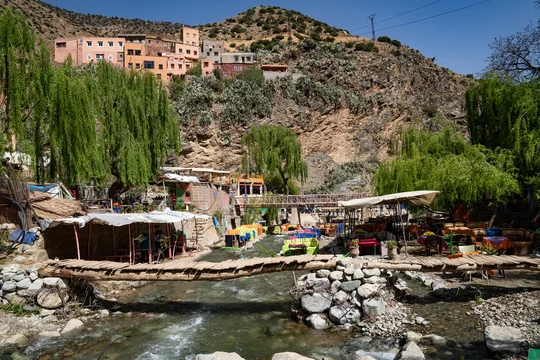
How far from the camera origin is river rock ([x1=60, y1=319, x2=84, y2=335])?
9.28 metres

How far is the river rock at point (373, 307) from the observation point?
9016 mm

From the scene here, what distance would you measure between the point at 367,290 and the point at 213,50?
218 feet

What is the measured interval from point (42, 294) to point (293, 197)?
82.7 feet

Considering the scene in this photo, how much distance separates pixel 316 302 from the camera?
9578 mm

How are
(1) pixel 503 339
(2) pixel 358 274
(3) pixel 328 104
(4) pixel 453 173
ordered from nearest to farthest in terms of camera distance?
(1) pixel 503 339, (2) pixel 358 274, (4) pixel 453 173, (3) pixel 328 104

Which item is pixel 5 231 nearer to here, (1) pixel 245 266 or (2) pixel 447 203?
(1) pixel 245 266

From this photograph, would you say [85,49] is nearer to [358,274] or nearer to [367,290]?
[358,274]

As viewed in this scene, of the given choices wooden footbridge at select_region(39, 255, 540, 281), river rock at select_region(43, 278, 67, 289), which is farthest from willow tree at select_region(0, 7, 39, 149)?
wooden footbridge at select_region(39, 255, 540, 281)

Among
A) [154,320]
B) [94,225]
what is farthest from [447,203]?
[94,225]

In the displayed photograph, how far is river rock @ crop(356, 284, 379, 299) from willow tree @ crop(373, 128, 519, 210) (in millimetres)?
8657

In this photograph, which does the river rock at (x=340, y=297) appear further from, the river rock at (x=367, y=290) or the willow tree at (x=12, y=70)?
the willow tree at (x=12, y=70)

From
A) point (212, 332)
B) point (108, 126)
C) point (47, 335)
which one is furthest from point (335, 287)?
point (108, 126)

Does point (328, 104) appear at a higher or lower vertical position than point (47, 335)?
higher

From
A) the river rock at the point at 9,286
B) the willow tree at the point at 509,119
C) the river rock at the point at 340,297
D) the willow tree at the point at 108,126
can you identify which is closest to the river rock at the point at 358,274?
the river rock at the point at 340,297
